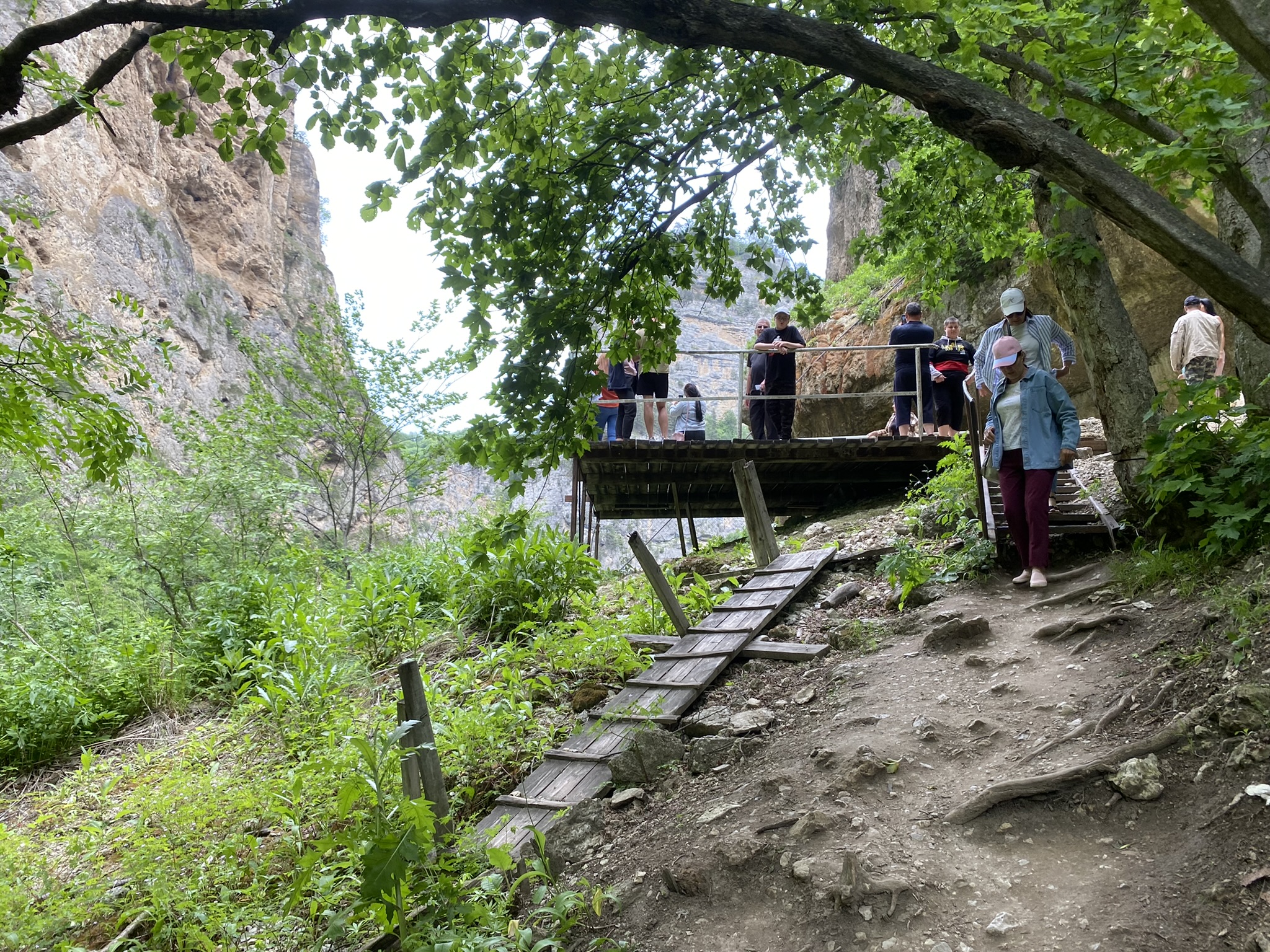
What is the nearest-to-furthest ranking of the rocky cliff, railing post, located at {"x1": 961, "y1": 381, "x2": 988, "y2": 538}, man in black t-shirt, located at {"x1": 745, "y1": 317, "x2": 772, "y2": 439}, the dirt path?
1. the dirt path
2. railing post, located at {"x1": 961, "y1": 381, "x2": 988, "y2": 538}
3. man in black t-shirt, located at {"x1": 745, "y1": 317, "x2": 772, "y2": 439}
4. the rocky cliff

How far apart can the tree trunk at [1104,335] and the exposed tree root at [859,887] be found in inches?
168

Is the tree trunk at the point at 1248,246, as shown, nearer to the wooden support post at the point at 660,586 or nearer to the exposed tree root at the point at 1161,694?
the exposed tree root at the point at 1161,694

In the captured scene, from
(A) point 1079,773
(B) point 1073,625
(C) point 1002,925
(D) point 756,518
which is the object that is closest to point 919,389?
(D) point 756,518

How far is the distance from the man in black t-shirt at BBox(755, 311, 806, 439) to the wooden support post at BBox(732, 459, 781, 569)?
303 cm

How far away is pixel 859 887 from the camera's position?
317cm

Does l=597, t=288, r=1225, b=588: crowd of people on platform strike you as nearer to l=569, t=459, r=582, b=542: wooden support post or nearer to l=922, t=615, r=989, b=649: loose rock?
l=569, t=459, r=582, b=542: wooden support post

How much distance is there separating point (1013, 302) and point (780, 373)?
5.73 m

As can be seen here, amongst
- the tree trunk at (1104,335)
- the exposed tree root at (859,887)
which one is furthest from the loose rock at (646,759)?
the tree trunk at (1104,335)

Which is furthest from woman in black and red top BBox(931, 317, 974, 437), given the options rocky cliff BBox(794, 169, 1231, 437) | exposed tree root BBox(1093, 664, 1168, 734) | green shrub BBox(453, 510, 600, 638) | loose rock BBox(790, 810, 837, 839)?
loose rock BBox(790, 810, 837, 839)

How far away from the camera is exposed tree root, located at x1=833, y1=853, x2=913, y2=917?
3.13 meters

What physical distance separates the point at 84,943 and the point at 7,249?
11.6 ft

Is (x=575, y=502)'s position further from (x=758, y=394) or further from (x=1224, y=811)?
(x=1224, y=811)

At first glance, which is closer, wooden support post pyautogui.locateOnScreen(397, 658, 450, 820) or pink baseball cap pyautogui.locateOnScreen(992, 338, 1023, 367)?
wooden support post pyautogui.locateOnScreen(397, 658, 450, 820)

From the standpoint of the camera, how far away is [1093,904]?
2842mm
